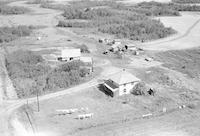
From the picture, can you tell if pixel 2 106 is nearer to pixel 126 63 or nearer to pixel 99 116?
pixel 99 116

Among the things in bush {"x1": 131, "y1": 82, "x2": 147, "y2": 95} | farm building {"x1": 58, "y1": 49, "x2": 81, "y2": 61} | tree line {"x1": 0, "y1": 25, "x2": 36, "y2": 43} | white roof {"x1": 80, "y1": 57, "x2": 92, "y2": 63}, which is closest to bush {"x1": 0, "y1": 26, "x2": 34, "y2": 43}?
tree line {"x1": 0, "y1": 25, "x2": 36, "y2": 43}

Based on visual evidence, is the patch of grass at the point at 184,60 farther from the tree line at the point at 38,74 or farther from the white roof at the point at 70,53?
the tree line at the point at 38,74

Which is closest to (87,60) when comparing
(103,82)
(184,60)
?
(103,82)

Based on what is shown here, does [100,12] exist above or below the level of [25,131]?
above

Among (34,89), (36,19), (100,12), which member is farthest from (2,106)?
(100,12)

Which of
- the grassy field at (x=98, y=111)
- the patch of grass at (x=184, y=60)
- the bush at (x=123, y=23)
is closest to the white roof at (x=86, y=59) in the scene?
the grassy field at (x=98, y=111)

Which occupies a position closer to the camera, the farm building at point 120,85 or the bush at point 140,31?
the farm building at point 120,85

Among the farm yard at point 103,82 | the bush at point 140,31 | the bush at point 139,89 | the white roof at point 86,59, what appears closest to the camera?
the farm yard at point 103,82

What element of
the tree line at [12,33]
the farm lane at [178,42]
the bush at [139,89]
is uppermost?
the tree line at [12,33]
